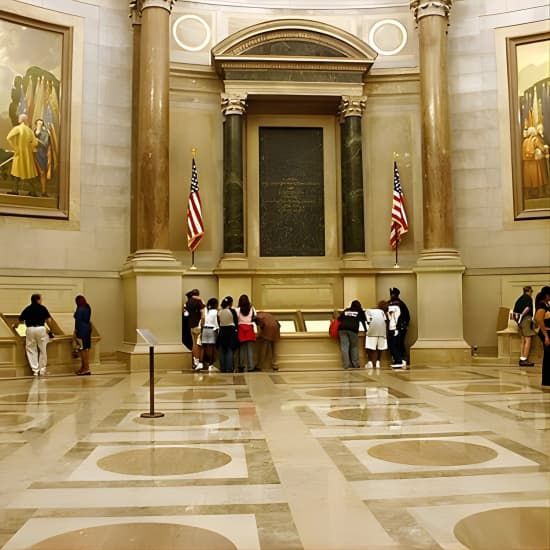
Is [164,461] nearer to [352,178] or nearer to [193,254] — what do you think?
[193,254]

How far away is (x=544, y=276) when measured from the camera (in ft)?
52.5

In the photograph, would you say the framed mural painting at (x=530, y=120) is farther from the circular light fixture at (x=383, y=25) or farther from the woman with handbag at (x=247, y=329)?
the woman with handbag at (x=247, y=329)

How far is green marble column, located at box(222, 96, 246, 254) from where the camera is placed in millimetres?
16531

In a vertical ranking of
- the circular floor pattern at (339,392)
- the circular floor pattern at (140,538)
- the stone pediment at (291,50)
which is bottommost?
the circular floor pattern at (339,392)

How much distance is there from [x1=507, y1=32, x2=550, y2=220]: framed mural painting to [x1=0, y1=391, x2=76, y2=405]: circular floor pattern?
466 inches

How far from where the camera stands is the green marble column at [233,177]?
54.2 feet

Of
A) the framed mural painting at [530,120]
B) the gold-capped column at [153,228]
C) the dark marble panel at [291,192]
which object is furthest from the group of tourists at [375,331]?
the framed mural painting at [530,120]

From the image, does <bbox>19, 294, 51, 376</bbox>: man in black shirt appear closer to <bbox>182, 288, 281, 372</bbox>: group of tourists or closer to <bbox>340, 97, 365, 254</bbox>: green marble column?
<bbox>182, 288, 281, 372</bbox>: group of tourists

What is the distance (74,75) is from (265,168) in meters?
5.20

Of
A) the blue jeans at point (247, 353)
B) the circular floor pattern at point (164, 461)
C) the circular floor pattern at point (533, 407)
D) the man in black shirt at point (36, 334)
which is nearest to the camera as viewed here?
the circular floor pattern at point (164, 461)

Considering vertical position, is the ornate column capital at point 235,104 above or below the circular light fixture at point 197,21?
below

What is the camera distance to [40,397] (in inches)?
366

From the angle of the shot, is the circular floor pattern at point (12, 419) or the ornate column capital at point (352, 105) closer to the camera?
the circular floor pattern at point (12, 419)

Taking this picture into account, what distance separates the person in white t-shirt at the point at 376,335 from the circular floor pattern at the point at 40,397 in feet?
21.5
